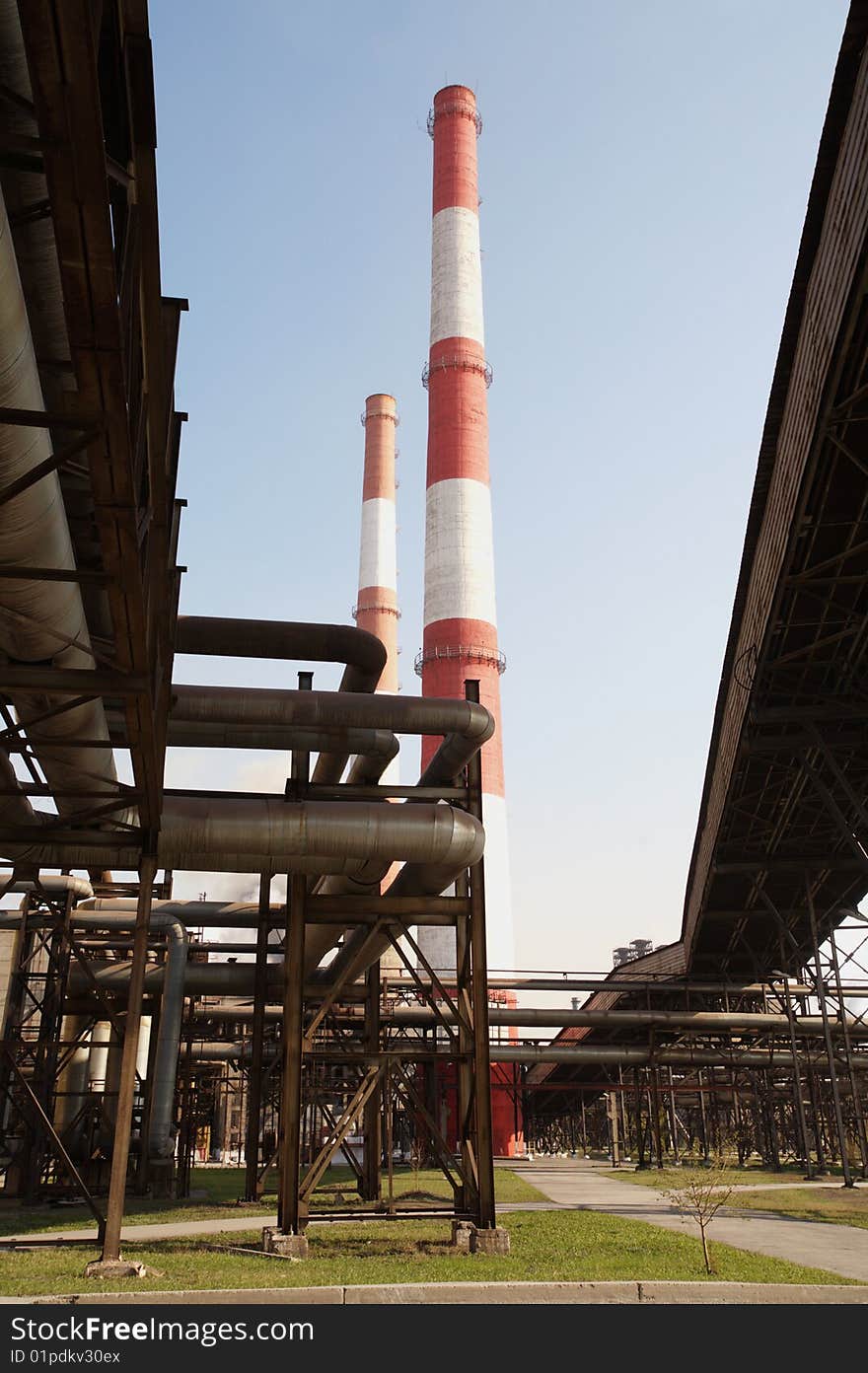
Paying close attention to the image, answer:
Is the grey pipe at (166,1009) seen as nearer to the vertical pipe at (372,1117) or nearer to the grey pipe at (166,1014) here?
the grey pipe at (166,1014)

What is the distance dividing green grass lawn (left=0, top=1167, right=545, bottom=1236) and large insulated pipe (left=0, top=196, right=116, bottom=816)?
7.14m

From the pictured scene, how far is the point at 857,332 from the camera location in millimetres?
10727

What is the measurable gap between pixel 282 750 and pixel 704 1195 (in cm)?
636

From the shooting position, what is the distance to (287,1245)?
405 inches

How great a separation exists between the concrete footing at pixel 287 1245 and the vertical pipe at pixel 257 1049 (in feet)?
14.9

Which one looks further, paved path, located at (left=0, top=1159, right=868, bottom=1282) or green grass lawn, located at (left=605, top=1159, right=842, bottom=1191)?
green grass lawn, located at (left=605, top=1159, right=842, bottom=1191)

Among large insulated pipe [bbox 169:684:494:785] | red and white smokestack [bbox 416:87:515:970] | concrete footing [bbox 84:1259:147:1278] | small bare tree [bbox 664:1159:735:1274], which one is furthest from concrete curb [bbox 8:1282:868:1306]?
red and white smokestack [bbox 416:87:515:970]

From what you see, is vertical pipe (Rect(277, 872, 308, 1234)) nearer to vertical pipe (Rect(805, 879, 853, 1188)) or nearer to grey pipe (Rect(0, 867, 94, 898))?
grey pipe (Rect(0, 867, 94, 898))

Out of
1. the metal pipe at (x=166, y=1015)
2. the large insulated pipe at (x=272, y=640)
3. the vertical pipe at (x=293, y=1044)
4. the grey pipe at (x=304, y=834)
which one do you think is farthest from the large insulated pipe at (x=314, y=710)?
the metal pipe at (x=166, y=1015)

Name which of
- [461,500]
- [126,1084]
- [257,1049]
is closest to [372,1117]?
[257,1049]

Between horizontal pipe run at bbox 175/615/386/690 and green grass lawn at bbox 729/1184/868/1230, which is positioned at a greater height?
horizontal pipe run at bbox 175/615/386/690

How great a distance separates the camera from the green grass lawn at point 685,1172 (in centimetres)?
2270

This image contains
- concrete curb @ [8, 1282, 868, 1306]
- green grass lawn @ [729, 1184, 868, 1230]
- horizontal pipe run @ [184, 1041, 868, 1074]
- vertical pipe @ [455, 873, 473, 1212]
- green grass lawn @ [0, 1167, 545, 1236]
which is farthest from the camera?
horizontal pipe run @ [184, 1041, 868, 1074]

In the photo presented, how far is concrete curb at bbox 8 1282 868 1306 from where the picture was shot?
23.3 ft
